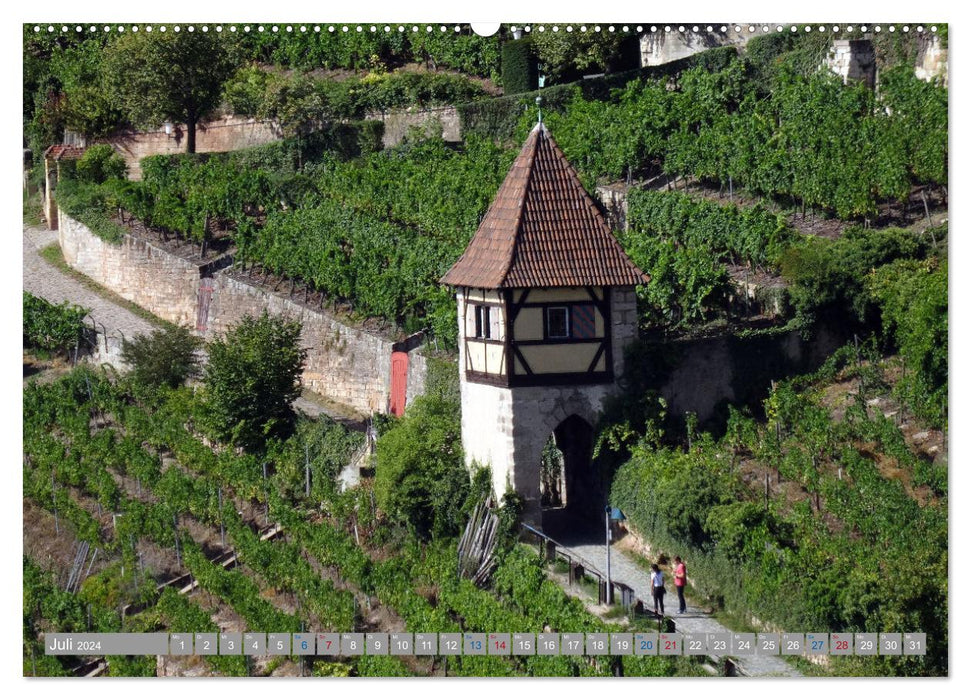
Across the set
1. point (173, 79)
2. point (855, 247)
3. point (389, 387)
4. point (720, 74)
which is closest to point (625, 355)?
point (855, 247)

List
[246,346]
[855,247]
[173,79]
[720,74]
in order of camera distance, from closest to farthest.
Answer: [855,247], [246,346], [720,74], [173,79]

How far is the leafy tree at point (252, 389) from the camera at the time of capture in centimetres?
3400

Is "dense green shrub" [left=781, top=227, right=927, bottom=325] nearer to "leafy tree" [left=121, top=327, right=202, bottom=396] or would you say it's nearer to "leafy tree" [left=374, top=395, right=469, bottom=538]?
"leafy tree" [left=374, top=395, right=469, bottom=538]

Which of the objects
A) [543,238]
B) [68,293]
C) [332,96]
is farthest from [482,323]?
[332,96]

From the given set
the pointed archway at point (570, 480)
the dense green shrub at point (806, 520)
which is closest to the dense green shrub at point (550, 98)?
the pointed archway at point (570, 480)

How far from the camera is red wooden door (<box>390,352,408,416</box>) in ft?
114

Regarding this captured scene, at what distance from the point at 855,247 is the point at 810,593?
8.63 meters

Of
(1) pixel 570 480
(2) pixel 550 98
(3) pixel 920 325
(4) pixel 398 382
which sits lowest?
(1) pixel 570 480

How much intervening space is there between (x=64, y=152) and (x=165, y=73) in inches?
114

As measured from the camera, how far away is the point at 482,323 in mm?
28656

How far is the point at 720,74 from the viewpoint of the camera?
4131 centimetres

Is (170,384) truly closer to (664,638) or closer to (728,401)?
(728,401)

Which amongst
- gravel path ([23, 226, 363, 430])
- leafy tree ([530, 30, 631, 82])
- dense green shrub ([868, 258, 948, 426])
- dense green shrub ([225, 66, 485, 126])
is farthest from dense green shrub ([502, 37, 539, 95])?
dense green shrub ([868, 258, 948, 426])

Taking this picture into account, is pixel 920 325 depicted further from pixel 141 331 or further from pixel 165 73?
pixel 165 73
